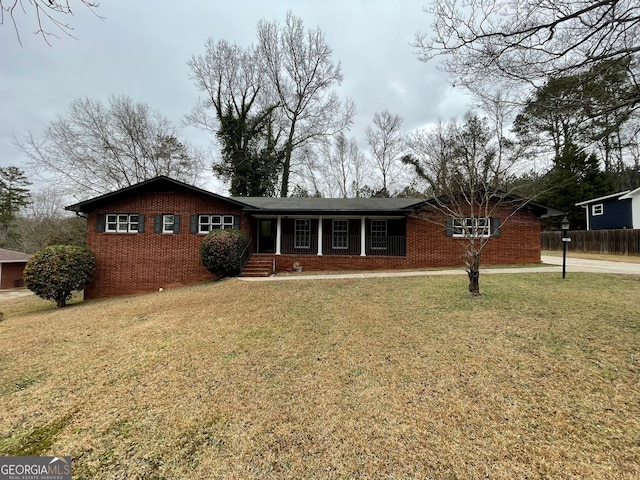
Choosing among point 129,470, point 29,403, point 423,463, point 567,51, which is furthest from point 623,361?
point 29,403

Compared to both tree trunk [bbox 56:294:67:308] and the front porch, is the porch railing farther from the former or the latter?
tree trunk [bbox 56:294:67:308]

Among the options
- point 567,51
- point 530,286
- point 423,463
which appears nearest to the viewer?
point 423,463

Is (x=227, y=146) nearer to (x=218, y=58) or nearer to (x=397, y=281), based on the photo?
(x=218, y=58)

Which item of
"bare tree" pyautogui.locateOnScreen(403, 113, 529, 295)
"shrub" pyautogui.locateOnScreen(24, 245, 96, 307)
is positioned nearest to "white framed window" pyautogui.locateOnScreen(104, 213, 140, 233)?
"shrub" pyautogui.locateOnScreen(24, 245, 96, 307)

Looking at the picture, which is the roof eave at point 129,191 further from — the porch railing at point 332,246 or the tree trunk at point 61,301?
the tree trunk at point 61,301

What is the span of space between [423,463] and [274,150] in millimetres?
26527

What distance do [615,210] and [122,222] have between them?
32577mm

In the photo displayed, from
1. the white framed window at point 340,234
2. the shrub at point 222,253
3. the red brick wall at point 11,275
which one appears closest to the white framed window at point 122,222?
the shrub at point 222,253

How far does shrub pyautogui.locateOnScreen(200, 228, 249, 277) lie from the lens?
Result: 38.2 ft

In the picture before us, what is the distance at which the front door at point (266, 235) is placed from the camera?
15781mm

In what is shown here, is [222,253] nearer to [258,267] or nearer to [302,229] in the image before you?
[258,267]

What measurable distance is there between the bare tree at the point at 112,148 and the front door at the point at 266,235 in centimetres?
1338

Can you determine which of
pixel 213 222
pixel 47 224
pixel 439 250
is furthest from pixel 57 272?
pixel 47 224

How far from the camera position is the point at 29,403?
134 inches
